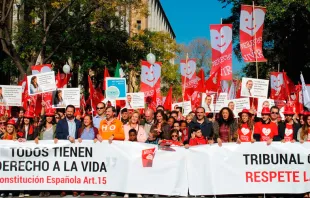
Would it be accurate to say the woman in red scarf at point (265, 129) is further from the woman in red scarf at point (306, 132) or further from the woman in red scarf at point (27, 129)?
the woman in red scarf at point (27, 129)

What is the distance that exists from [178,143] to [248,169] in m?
1.44

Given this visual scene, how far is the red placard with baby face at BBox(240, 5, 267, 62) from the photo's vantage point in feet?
52.5

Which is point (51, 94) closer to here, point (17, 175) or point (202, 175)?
point (17, 175)

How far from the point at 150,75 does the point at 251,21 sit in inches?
168

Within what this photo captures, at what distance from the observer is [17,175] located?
10391 millimetres

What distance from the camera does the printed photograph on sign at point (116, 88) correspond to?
14.7 metres

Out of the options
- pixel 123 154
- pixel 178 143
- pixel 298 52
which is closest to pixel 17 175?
pixel 123 154

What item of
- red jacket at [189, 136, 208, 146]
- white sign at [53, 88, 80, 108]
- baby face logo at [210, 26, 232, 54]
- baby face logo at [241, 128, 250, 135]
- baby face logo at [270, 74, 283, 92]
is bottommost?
red jacket at [189, 136, 208, 146]

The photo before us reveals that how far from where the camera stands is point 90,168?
10398 millimetres

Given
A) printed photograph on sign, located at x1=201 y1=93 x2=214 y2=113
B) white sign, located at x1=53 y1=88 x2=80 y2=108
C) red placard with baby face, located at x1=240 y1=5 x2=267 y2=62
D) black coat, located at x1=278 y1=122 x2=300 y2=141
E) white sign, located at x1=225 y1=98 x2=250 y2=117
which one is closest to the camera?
black coat, located at x1=278 y1=122 x2=300 y2=141

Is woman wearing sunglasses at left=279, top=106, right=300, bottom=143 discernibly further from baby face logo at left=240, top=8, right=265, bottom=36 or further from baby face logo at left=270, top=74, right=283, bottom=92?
baby face logo at left=270, top=74, right=283, bottom=92

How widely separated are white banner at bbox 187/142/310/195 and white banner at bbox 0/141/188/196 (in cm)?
31

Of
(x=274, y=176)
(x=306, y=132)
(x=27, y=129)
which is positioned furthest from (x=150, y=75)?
(x=274, y=176)

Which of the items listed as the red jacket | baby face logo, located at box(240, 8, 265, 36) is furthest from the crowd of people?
baby face logo, located at box(240, 8, 265, 36)
